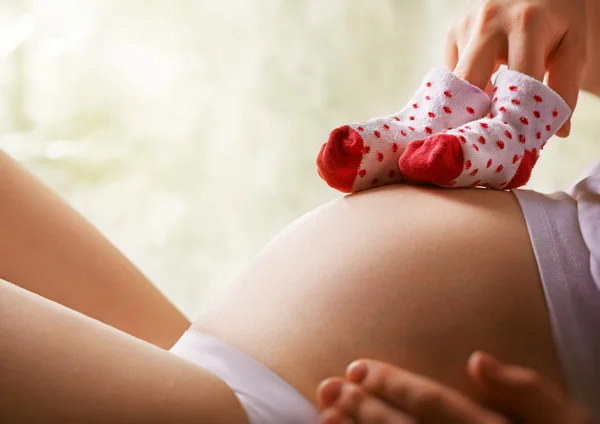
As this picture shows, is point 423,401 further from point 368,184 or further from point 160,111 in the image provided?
point 160,111

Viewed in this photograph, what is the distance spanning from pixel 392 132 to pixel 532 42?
192mm

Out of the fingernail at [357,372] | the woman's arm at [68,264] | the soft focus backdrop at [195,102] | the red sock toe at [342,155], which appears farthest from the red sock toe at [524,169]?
the soft focus backdrop at [195,102]

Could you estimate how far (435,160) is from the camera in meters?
0.66

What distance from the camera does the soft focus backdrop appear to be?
1548 mm

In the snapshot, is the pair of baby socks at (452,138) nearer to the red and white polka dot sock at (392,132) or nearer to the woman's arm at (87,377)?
the red and white polka dot sock at (392,132)

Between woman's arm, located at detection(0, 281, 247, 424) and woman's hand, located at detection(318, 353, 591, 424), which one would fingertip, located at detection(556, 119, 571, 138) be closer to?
woman's hand, located at detection(318, 353, 591, 424)

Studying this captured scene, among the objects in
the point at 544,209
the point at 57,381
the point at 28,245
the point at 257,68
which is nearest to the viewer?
the point at 57,381

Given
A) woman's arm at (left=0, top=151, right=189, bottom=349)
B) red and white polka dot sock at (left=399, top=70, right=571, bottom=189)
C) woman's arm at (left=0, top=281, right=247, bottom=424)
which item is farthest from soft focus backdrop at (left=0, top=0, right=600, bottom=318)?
woman's arm at (left=0, top=281, right=247, bottom=424)

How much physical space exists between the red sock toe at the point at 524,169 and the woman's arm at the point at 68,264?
44 centimetres

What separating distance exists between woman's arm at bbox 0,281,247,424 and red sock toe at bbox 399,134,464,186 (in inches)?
10.6

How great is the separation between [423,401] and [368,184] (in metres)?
0.26

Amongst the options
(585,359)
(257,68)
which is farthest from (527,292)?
(257,68)

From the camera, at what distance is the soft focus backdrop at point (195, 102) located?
155 cm

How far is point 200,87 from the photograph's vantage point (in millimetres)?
1624
